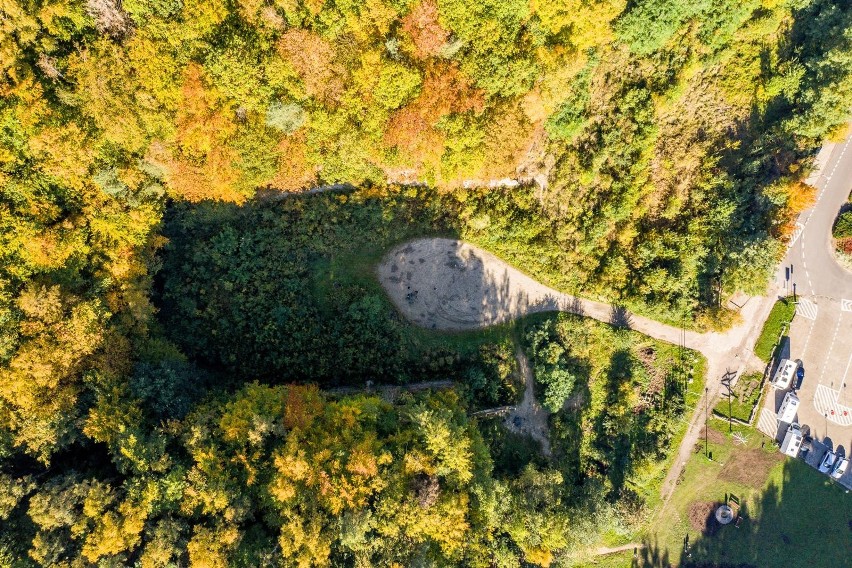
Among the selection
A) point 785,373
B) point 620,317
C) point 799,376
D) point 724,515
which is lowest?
point 724,515

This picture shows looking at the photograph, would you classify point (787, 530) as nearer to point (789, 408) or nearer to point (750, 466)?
point (750, 466)

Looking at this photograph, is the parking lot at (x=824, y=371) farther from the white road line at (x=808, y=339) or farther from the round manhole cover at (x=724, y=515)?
the round manhole cover at (x=724, y=515)

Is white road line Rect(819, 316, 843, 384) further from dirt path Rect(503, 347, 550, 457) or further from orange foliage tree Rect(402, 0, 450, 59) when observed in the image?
orange foliage tree Rect(402, 0, 450, 59)

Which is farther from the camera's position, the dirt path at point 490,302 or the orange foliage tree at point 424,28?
the dirt path at point 490,302

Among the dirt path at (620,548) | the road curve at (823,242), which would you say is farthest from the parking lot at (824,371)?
the dirt path at (620,548)

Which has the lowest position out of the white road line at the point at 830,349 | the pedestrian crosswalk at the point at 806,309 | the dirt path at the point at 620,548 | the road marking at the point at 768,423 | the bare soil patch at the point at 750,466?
the dirt path at the point at 620,548

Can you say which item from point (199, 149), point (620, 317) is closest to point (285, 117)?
point (199, 149)

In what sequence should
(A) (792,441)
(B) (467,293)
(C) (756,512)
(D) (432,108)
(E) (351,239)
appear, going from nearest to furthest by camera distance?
1. (D) (432,108)
2. (A) (792,441)
3. (E) (351,239)
4. (C) (756,512)
5. (B) (467,293)
